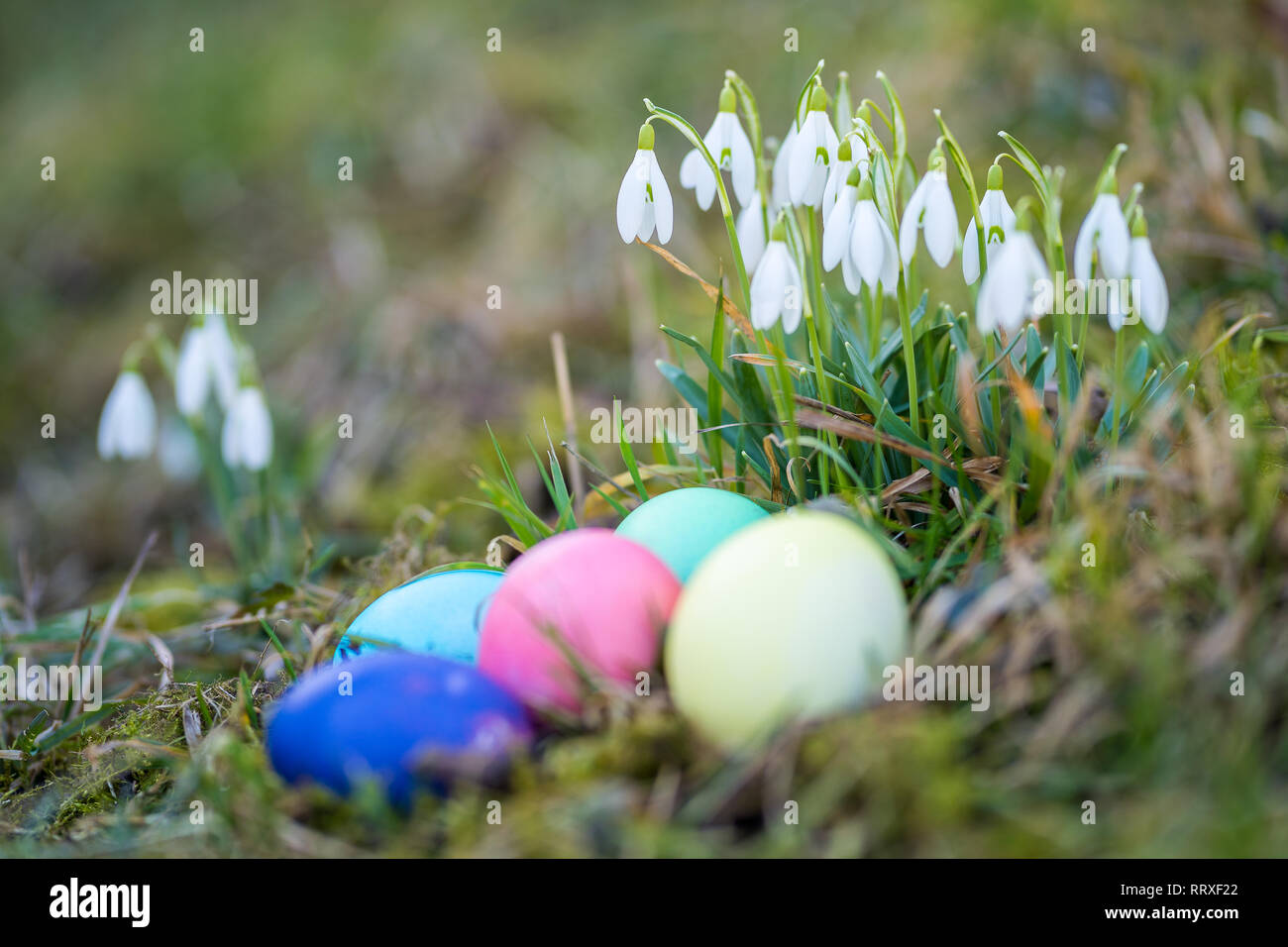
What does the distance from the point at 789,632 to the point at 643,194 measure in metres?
0.69

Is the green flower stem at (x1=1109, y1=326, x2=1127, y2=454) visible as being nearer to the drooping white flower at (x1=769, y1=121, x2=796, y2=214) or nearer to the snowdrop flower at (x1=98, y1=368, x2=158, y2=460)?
the drooping white flower at (x1=769, y1=121, x2=796, y2=214)

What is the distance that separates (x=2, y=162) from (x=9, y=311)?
1.41 meters

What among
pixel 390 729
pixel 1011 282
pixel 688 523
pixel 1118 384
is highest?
pixel 1011 282

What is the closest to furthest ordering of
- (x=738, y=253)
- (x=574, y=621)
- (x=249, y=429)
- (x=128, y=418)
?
(x=574, y=621)
(x=738, y=253)
(x=249, y=429)
(x=128, y=418)

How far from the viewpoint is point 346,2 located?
6121 mm

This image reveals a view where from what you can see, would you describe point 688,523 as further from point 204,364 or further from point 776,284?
point 204,364

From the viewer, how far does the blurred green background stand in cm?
294

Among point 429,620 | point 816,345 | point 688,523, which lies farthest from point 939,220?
point 429,620

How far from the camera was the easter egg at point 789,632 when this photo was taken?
1183mm

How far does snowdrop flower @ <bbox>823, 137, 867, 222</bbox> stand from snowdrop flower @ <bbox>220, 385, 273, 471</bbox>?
1250mm

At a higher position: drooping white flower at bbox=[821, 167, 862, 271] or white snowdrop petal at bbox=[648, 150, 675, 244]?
white snowdrop petal at bbox=[648, 150, 675, 244]

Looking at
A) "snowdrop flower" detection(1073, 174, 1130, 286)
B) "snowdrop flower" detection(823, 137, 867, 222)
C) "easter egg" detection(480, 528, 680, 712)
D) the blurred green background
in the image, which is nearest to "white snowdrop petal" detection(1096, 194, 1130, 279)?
"snowdrop flower" detection(1073, 174, 1130, 286)

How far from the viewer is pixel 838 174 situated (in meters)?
1.48

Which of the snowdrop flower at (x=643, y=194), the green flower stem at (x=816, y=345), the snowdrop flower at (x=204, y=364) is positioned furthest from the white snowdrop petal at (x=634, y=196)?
the snowdrop flower at (x=204, y=364)
